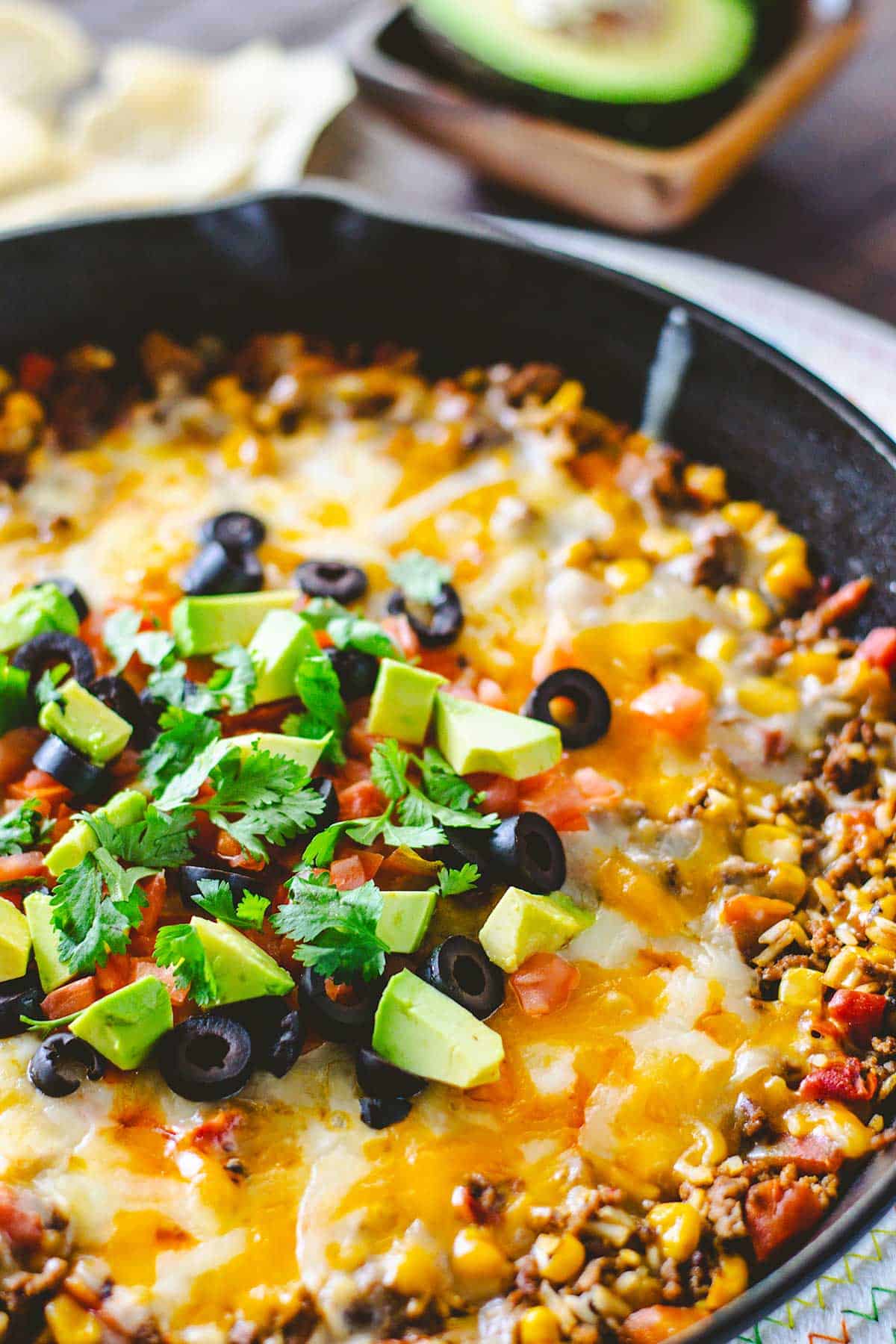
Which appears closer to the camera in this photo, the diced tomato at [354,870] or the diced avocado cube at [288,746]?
the diced tomato at [354,870]

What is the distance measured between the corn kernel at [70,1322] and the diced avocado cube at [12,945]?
662mm

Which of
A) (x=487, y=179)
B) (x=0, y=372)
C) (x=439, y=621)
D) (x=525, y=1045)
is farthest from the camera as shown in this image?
(x=487, y=179)

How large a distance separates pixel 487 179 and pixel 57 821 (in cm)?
363

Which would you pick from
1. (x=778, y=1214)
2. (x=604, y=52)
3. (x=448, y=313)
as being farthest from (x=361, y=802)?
(x=604, y=52)

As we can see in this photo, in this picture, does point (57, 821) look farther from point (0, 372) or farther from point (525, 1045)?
point (0, 372)

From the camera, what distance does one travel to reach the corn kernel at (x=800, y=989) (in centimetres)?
290

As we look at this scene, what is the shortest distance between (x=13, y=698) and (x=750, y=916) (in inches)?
74.4

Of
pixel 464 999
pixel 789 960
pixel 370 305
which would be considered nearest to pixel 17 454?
pixel 370 305

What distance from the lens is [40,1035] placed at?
278cm

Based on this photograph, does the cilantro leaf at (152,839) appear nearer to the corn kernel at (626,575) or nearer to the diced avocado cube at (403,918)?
the diced avocado cube at (403,918)

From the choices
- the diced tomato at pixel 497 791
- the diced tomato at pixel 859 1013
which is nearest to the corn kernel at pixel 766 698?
the diced tomato at pixel 497 791

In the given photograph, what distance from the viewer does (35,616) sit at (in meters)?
3.41

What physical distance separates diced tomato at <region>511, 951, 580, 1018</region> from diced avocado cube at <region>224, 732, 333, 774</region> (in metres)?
0.69

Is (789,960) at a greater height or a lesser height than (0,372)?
greater
